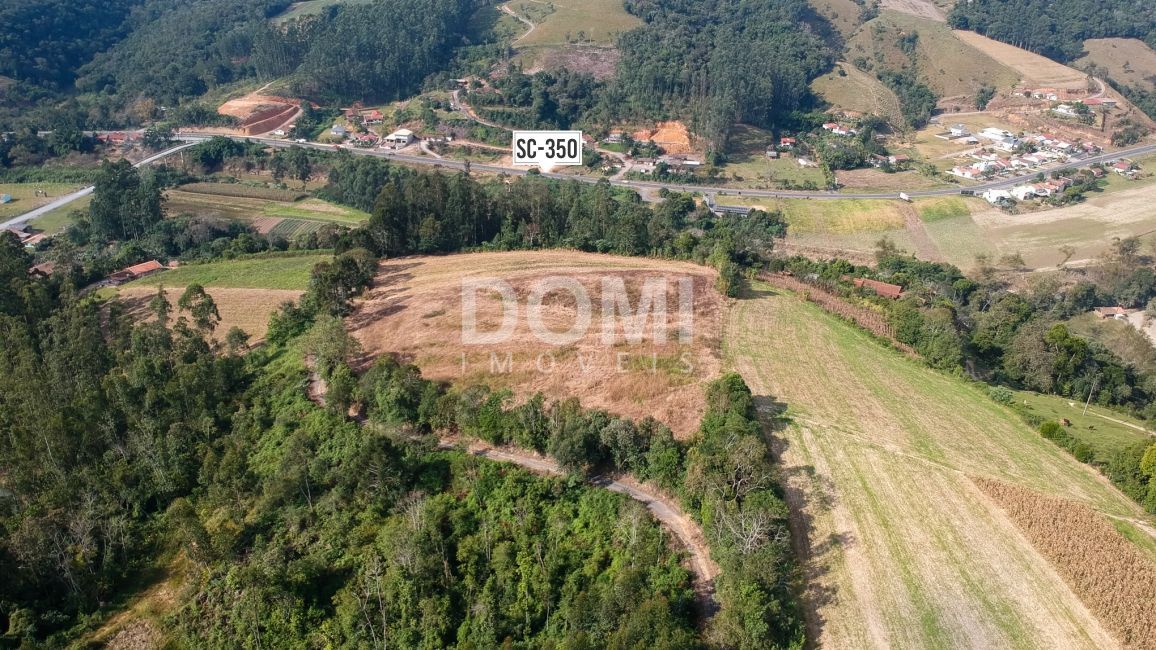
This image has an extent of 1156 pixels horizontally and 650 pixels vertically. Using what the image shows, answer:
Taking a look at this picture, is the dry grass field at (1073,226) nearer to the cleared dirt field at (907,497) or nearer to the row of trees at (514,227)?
the row of trees at (514,227)

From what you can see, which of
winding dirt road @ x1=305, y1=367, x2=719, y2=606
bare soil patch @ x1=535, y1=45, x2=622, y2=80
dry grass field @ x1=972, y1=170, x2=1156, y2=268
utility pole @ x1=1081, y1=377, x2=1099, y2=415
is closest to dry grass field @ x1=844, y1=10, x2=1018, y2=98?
dry grass field @ x1=972, y1=170, x2=1156, y2=268

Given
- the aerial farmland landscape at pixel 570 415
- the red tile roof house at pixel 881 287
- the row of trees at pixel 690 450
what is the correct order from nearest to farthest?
the row of trees at pixel 690 450
the aerial farmland landscape at pixel 570 415
the red tile roof house at pixel 881 287

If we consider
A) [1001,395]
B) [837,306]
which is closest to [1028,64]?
[837,306]

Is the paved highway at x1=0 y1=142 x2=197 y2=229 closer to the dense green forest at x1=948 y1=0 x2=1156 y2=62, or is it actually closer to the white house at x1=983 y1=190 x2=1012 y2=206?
the white house at x1=983 y1=190 x2=1012 y2=206

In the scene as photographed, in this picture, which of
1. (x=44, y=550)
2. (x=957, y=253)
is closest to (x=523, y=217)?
(x=44, y=550)

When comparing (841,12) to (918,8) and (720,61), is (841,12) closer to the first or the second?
(918,8)

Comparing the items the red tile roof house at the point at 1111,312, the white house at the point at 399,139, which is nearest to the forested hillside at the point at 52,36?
the white house at the point at 399,139
